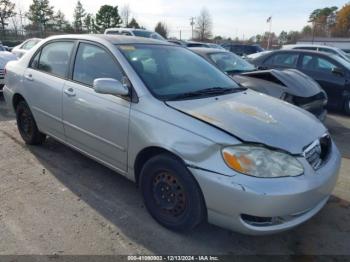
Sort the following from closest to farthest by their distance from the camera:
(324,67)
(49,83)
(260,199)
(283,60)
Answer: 1. (260,199)
2. (49,83)
3. (324,67)
4. (283,60)

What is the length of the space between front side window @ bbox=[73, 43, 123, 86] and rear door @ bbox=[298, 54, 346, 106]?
6.17m

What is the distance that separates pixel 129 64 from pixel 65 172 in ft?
5.57

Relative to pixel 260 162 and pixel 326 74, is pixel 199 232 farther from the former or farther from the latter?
pixel 326 74

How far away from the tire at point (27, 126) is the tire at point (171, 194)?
7.94 ft

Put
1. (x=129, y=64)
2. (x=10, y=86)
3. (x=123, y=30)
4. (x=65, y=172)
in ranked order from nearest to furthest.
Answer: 1. (x=129, y=64)
2. (x=65, y=172)
3. (x=10, y=86)
4. (x=123, y=30)

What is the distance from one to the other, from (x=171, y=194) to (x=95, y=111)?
1.22 metres

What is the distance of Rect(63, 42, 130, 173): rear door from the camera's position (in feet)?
11.0

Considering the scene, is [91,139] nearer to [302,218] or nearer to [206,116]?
[206,116]

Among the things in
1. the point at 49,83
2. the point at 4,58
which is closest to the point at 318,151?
the point at 49,83

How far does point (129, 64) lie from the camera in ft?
11.2

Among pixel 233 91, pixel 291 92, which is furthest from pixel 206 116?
pixel 291 92

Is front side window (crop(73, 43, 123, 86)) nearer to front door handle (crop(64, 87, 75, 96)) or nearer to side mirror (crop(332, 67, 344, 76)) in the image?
front door handle (crop(64, 87, 75, 96))

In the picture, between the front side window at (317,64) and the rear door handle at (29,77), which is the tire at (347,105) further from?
the rear door handle at (29,77)

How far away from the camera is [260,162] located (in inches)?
101
